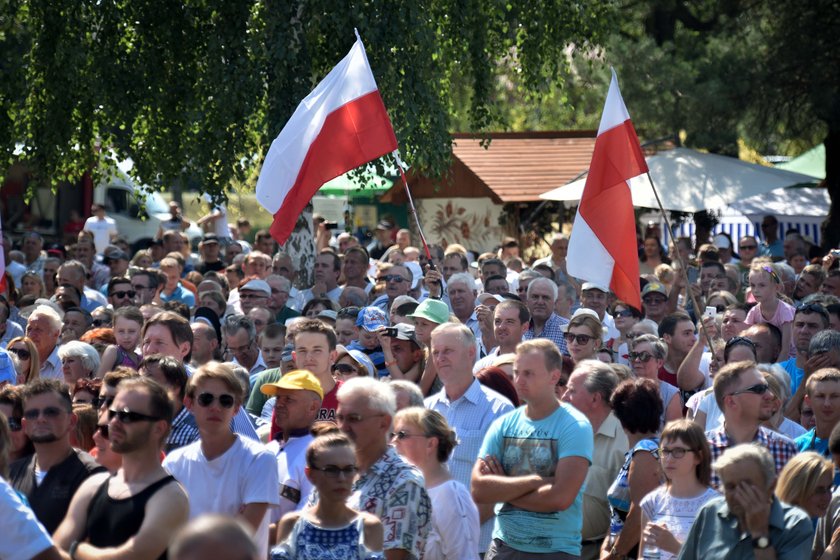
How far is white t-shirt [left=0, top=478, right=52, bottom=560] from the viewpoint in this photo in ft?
15.0

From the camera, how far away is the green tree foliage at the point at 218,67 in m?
14.1

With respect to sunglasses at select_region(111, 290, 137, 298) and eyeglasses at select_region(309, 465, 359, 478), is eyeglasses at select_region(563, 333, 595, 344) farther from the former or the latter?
sunglasses at select_region(111, 290, 137, 298)

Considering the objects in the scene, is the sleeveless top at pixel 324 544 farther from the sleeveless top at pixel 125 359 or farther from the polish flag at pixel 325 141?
the polish flag at pixel 325 141

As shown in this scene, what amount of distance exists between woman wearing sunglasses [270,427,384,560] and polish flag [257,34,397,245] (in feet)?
16.0

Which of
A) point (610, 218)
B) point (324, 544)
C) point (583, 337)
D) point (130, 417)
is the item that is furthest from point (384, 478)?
point (610, 218)

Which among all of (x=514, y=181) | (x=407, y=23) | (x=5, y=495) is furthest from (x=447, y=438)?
(x=514, y=181)

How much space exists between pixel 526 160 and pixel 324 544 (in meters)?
19.3

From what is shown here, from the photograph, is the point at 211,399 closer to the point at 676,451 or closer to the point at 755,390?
the point at 676,451

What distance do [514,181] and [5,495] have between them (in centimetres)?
1873

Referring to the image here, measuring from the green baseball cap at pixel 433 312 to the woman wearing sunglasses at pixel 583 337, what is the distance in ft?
2.82

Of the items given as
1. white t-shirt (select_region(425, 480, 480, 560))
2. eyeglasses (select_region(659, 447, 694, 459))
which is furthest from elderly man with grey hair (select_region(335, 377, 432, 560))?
eyeglasses (select_region(659, 447, 694, 459))

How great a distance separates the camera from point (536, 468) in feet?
20.5

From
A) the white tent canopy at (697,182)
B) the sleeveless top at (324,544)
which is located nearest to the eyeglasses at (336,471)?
the sleeveless top at (324,544)

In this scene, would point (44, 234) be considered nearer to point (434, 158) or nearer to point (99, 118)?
point (99, 118)
